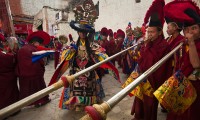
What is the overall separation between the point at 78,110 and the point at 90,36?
6.06 ft

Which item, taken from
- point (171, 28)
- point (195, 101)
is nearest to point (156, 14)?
point (171, 28)

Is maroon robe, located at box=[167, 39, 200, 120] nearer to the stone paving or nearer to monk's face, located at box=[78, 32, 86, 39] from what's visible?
the stone paving

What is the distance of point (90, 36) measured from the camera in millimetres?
4027

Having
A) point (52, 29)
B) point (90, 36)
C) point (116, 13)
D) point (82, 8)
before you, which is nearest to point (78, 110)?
point (90, 36)

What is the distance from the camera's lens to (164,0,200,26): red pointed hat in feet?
6.22

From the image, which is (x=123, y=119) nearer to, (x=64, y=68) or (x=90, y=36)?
(x=64, y=68)

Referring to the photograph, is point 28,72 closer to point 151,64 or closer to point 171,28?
point 151,64

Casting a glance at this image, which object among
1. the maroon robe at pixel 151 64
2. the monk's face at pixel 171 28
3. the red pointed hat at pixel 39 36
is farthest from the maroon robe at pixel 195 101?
the red pointed hat at pixel 39 36

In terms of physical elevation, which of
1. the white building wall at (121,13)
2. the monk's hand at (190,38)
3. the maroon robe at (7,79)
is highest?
the white building wall at (121,13)

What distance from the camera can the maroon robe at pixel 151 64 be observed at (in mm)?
2666

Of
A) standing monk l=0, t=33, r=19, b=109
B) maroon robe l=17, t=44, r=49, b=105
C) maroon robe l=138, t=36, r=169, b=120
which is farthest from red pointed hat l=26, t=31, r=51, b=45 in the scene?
maroon robe l=138, t=36, r=169, b=120

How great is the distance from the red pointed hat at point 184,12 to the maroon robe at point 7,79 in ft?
11.2

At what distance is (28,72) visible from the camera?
4129 mm

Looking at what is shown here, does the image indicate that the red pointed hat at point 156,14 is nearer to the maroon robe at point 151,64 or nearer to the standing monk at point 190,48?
the maroon robe at point 151,64
